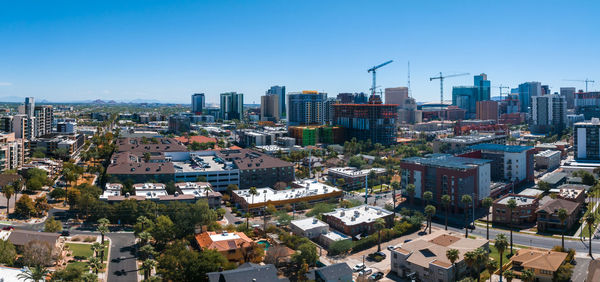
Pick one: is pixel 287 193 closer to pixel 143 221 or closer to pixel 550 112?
pixel 143 221

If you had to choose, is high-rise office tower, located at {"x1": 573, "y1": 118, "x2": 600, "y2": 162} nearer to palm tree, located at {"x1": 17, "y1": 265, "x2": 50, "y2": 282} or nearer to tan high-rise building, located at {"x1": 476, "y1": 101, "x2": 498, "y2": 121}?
palm tree, located at {"x1": 17, "y1": 265, "x2": 50, "y2": 282}

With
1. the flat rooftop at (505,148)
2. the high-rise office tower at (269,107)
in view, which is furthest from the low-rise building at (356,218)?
the high-rise office tower at (269,107)

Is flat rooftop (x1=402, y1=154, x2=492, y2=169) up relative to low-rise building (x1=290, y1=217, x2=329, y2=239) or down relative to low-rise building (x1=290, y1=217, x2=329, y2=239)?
up

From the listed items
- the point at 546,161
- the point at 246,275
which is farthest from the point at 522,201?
the point at 546,161

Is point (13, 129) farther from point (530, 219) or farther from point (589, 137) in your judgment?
point (589, 137)

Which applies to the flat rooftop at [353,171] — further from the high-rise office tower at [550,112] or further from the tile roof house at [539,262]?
the high-rise office tower at [550,112]

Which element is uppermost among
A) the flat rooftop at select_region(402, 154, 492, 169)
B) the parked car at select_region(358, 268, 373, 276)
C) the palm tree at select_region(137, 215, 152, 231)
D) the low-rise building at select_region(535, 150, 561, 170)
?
the flat rooftop at select_region(402, 154, 492, 169)

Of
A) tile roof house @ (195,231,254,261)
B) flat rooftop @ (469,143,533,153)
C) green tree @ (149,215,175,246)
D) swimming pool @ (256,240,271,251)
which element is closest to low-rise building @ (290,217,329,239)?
swimming pool @ (256,240,271,251)
